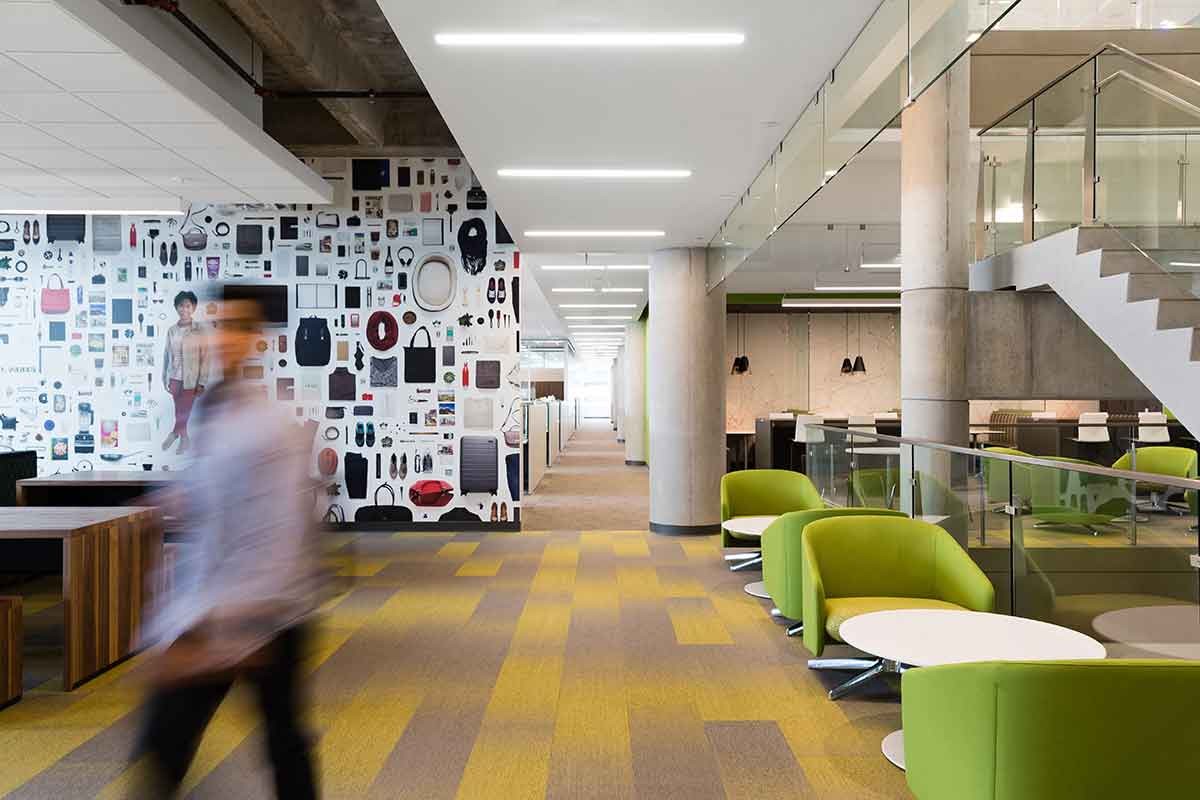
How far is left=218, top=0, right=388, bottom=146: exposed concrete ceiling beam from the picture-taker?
5785 millimetres

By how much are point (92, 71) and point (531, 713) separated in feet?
12.6

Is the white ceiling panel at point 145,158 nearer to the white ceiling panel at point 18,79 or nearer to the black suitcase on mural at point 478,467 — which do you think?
the white ceiling panel at point 18,79

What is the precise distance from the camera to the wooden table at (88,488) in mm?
6641

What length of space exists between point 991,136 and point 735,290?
981cm

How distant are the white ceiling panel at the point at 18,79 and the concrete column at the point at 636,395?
548 inches

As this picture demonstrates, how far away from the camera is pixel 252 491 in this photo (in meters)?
2.56

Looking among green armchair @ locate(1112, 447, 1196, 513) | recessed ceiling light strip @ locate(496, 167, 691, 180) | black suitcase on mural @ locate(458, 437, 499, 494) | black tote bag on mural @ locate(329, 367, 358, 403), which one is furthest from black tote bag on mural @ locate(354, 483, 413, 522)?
green armchair @ locate(1112, 447, 1196, 513)

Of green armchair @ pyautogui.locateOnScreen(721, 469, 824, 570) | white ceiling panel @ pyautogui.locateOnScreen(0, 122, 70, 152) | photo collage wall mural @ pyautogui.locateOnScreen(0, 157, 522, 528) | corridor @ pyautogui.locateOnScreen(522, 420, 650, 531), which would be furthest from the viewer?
corridor @ pyautogui.locateOnScreen(522, 420, 650, 531)

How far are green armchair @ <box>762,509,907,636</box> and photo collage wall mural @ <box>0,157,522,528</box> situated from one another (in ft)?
14.4

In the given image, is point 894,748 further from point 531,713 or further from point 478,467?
point 478,467

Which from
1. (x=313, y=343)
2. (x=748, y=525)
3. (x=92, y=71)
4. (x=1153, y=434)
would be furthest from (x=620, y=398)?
(x=92, y=71)

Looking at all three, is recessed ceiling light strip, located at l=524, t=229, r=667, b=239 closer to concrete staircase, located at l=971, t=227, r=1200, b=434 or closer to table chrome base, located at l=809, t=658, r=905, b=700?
concrete staircase, located at l=971, t=227, r=1200, b=434

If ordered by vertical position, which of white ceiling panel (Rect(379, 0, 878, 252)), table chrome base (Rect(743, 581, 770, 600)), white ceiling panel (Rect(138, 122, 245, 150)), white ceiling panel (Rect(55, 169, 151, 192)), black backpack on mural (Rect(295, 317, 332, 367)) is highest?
white ceiling panel (Rect(138, 122, 245, 150))

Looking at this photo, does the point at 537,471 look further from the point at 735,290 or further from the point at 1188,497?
the point at 1188,497
